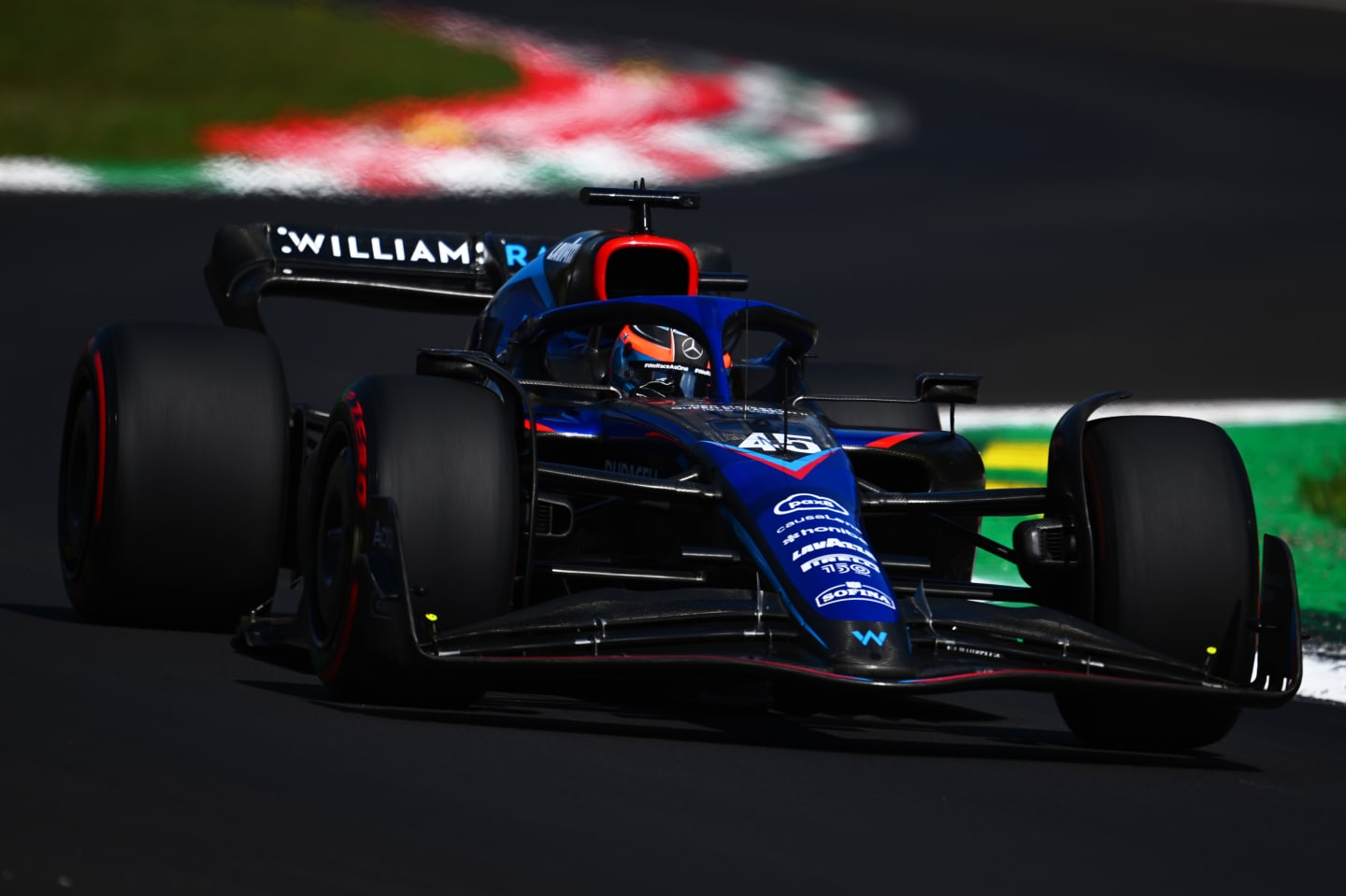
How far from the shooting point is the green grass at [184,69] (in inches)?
892

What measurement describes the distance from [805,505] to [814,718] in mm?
1014

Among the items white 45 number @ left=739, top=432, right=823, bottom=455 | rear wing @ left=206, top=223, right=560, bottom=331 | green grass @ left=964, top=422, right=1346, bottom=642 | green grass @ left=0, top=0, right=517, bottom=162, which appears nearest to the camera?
white 45 number @ left=739, top=432, right=823, bottom=455

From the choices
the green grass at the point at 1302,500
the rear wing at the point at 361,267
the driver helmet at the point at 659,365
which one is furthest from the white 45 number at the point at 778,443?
the green grass at the point at 1302,500

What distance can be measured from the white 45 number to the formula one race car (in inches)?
0.4

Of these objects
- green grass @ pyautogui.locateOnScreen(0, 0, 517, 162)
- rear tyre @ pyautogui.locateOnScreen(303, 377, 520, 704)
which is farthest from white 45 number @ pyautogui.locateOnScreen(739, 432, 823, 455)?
green grass @ pyautogui.locateOnScreen(0, 0, 517, 162)

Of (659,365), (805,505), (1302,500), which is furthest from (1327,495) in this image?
(805,505)

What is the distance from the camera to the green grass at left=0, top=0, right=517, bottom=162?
2266cm

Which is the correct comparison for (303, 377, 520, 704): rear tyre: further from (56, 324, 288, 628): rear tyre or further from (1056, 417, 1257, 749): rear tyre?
(1056, 417, 1257, 749): rear tyre

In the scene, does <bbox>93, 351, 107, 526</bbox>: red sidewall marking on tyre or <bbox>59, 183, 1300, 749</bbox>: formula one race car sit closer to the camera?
<bbox>59, 183, 1300, 749</bbox>: formula one race car

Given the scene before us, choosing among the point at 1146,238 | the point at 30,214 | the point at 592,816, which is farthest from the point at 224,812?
the point at 1146,238

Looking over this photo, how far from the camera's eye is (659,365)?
8.44 m

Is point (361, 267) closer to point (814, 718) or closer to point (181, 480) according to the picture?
point (181, 480)

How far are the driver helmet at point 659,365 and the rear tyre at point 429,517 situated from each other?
156 centimetres

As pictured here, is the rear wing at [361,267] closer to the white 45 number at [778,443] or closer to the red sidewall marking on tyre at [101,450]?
the red sidewall marking on tyre at [101,450]
